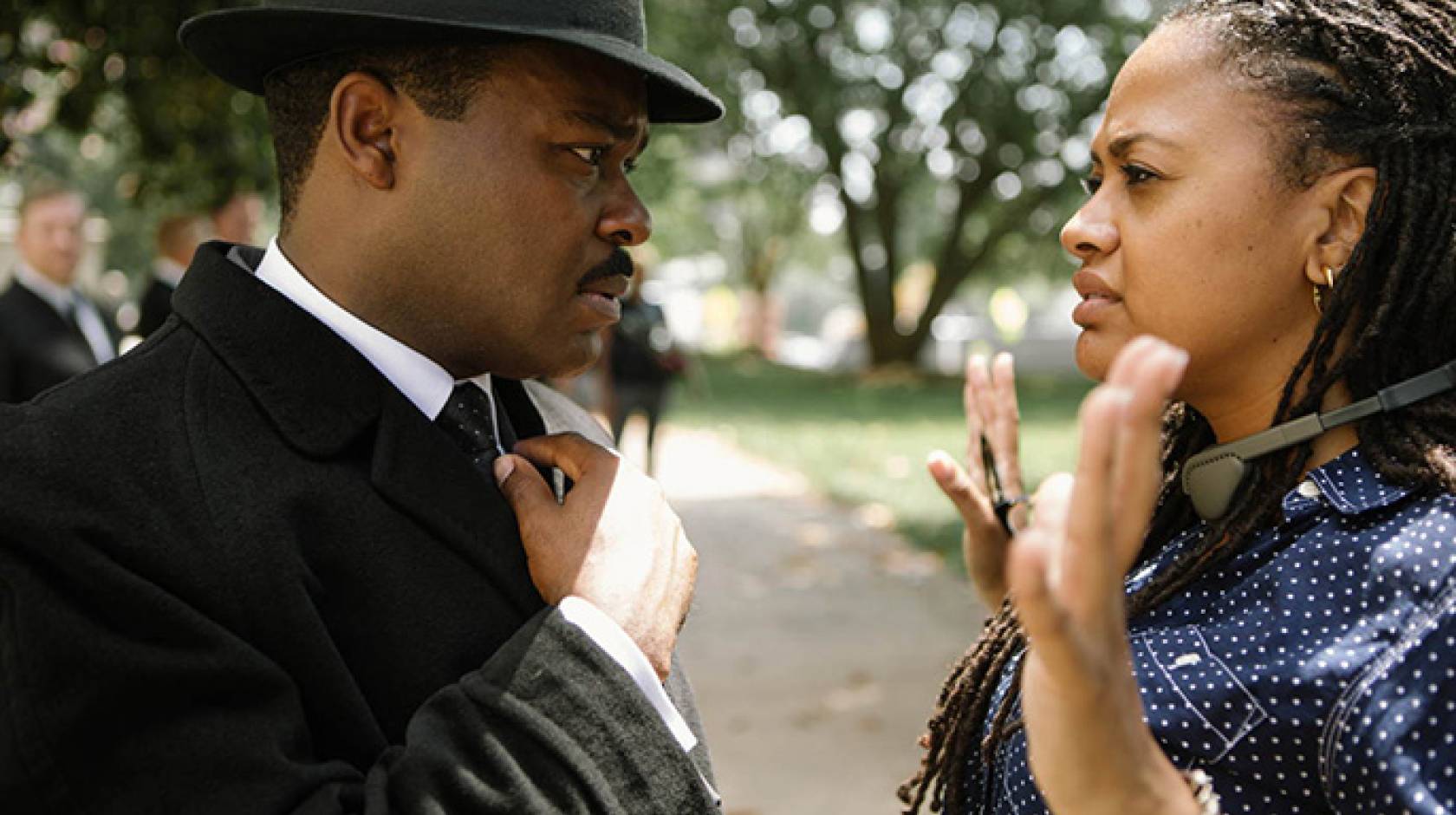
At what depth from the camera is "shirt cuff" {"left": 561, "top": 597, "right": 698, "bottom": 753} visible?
1.53 meters

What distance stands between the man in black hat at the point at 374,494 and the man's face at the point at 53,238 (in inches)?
213

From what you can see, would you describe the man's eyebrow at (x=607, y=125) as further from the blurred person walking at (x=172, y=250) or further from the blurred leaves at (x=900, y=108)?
the blurred leaves at (x=900, y=108)

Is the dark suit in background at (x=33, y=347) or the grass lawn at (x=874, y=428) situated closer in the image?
the dark suit in background at (x=33, y=347)

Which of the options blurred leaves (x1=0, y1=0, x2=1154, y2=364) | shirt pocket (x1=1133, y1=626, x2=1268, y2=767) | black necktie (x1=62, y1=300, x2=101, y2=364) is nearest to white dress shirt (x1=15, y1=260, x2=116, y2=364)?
black necktie (x1=62, y1=300, x2=101, y2=364)

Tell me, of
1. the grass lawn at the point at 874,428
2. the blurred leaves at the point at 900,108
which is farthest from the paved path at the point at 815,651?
the blurred leaves at the point at 900,108

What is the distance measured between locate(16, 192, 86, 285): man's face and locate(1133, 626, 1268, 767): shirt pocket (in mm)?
6342

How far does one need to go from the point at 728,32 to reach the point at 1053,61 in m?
6.03

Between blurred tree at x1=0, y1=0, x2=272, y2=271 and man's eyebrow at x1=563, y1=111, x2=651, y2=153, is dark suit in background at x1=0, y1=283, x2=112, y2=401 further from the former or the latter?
man's eyebrow at x1=563, y1=111, x2=651, y2=153

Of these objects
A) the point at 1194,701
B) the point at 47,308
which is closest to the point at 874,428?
the point at 47,308

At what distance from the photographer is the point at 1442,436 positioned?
164 centimetres

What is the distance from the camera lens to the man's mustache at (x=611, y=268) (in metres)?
1.81

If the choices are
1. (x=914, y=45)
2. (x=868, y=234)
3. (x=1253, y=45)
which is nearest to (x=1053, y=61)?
(x=914, y=45)

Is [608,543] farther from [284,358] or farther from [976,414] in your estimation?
[976,414]

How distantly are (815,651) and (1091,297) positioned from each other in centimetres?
493
